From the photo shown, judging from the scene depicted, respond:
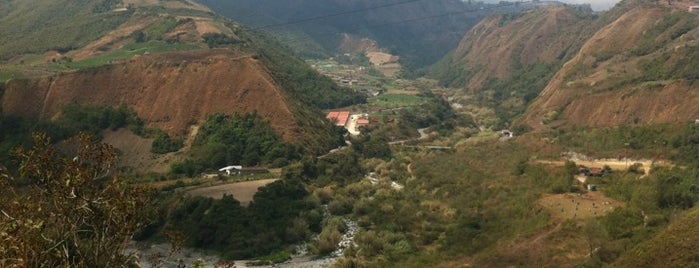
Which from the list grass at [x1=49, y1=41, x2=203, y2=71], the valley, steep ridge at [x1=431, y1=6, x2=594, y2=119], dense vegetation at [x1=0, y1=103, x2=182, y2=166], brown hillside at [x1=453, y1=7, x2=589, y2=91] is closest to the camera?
the valley

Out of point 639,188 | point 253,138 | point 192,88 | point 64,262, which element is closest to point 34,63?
point 192,88

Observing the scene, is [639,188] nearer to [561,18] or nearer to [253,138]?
[253,138]

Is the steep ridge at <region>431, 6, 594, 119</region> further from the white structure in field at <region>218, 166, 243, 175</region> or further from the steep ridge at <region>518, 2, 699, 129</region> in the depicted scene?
the white structure in field at <region>218, 166, 243, 175</region>

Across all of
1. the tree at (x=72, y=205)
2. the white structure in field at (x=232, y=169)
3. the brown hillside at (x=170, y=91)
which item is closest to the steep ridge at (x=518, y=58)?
the brown hillside at (x=170, y=91)

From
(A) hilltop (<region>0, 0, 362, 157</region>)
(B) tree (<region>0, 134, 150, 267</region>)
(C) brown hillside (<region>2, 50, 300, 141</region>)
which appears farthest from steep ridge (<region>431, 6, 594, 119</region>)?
(B) tree (<region>0, 134, 150, 267</region>)

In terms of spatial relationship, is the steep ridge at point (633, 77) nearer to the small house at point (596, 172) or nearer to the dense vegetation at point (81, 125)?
the small house at point (596, 172)

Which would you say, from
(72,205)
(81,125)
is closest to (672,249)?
(72,205)
